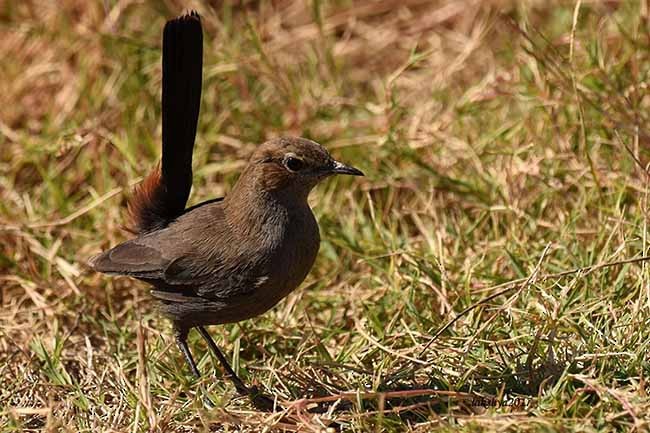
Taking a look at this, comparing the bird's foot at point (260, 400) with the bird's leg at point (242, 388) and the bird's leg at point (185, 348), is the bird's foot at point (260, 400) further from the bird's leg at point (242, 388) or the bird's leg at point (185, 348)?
the bird's leg at point (185, 348)

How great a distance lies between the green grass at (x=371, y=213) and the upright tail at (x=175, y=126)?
63 cm

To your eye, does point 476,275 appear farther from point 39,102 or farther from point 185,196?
point 39,102

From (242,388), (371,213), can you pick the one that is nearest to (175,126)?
(242,388)

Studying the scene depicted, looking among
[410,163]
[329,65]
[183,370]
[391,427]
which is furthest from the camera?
[329,65]

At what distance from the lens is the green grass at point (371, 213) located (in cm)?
408

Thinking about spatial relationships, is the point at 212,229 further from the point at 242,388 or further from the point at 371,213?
the point at 371,213

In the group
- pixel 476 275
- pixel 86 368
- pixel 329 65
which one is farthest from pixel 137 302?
pixel 329 65

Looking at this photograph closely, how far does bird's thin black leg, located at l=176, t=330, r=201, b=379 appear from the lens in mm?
4426

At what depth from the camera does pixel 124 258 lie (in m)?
4.44

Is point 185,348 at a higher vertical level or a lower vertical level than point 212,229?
lower

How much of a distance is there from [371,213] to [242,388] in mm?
1338

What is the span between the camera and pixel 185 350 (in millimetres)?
4473

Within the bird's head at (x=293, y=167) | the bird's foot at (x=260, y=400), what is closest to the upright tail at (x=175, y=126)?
the bird's head at (x=293, y=167)

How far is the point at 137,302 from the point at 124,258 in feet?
2.76
